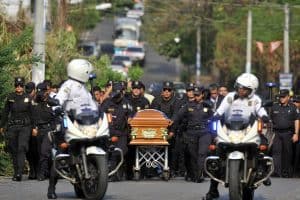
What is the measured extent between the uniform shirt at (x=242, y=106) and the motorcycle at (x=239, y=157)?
0.25ft

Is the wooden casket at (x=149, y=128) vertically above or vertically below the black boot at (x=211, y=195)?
above

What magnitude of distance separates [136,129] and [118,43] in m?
66.7

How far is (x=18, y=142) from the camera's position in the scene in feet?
67.0

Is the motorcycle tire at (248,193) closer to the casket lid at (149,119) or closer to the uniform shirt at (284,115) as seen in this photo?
the casket lid at (149,119)

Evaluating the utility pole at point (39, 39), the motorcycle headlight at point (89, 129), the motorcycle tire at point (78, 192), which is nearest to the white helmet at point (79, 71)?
the motorcycle headlight at point (89, 129)

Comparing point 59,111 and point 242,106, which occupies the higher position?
point 242,106

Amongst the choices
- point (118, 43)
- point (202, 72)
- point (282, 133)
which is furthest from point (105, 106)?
point (118, 43)

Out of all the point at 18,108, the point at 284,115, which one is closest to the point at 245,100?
the point at 18,108

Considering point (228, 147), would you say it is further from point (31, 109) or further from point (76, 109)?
point (31, 109)

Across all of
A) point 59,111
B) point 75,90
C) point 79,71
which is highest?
point 79,71

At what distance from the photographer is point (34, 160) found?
69.2 ft

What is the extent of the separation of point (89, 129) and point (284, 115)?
27.2 feet

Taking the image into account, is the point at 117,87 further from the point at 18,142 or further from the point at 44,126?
the point at 18,142

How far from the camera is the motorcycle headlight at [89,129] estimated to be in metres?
15.5
